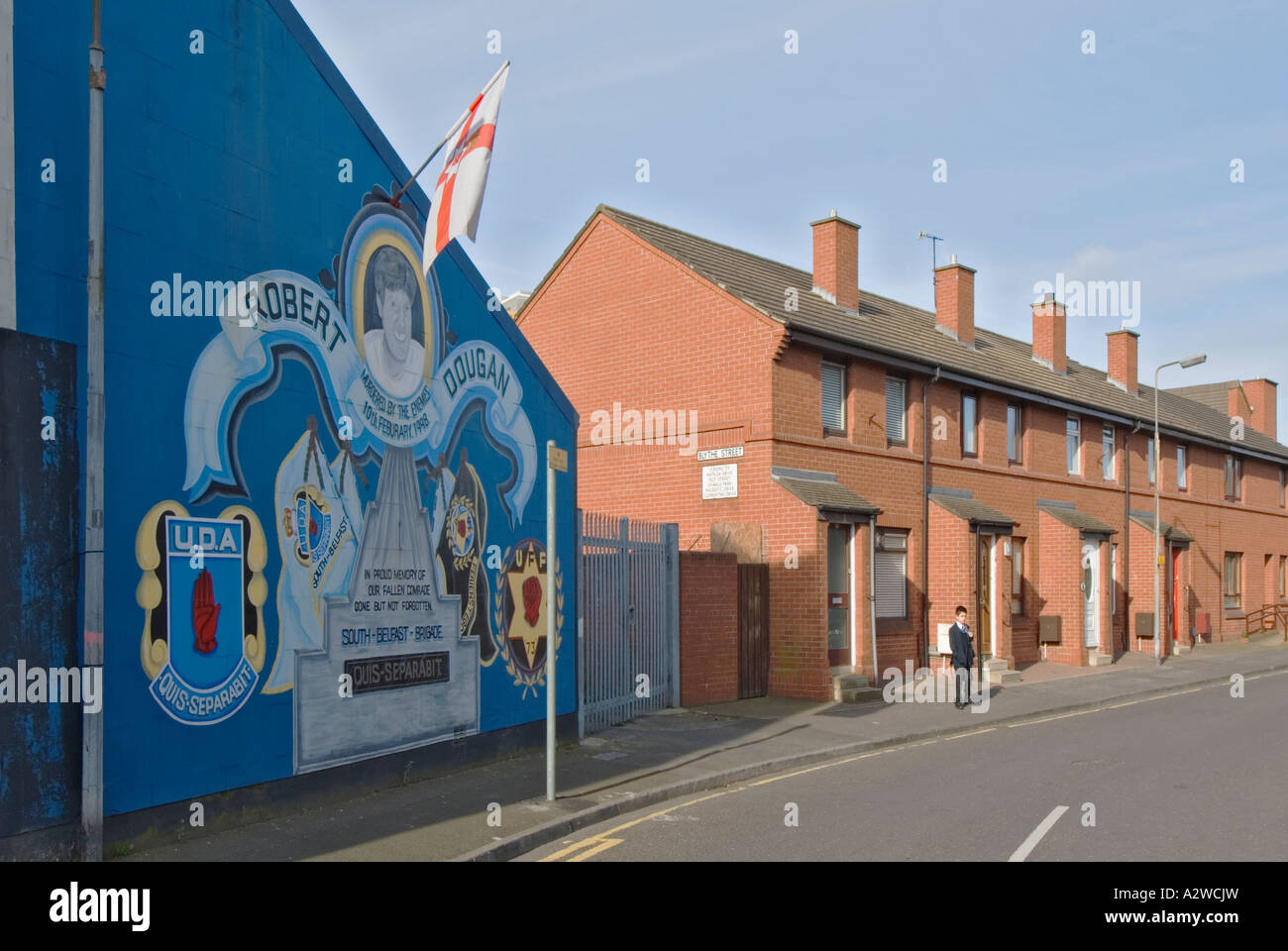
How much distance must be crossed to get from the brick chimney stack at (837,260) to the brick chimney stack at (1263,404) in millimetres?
32389

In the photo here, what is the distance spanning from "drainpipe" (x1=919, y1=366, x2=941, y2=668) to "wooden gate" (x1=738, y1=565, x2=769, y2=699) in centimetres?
458

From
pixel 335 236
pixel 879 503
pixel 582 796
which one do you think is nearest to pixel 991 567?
pixel 879 503

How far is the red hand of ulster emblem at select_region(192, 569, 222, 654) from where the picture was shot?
27.6 ft

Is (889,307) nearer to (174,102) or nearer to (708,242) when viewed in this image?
(708,242)

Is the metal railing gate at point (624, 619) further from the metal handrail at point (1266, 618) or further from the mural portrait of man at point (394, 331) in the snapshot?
the metal handrail at point (1266, 618)

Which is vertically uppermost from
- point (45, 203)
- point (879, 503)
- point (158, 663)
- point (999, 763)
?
point (45, 203)

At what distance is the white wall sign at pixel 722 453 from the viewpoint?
64.8 ft

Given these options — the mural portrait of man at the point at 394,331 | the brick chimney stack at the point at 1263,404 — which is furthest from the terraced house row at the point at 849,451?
the brick chimney stack at the point at 1263,404

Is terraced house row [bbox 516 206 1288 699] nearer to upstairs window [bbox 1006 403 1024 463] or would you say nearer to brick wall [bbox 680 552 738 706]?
upstairs window [bbox 1006 403 1024 463]

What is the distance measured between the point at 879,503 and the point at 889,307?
7.38 metres

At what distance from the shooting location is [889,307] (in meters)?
27.0

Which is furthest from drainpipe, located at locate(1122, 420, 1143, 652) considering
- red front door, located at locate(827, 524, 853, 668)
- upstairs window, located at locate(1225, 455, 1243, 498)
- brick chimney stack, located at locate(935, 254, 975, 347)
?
red front door, located at locate(827, 524, 853, 668)

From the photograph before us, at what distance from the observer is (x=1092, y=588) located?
91.5ft

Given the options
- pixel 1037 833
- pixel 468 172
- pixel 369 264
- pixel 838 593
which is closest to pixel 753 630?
pixel 838 593
